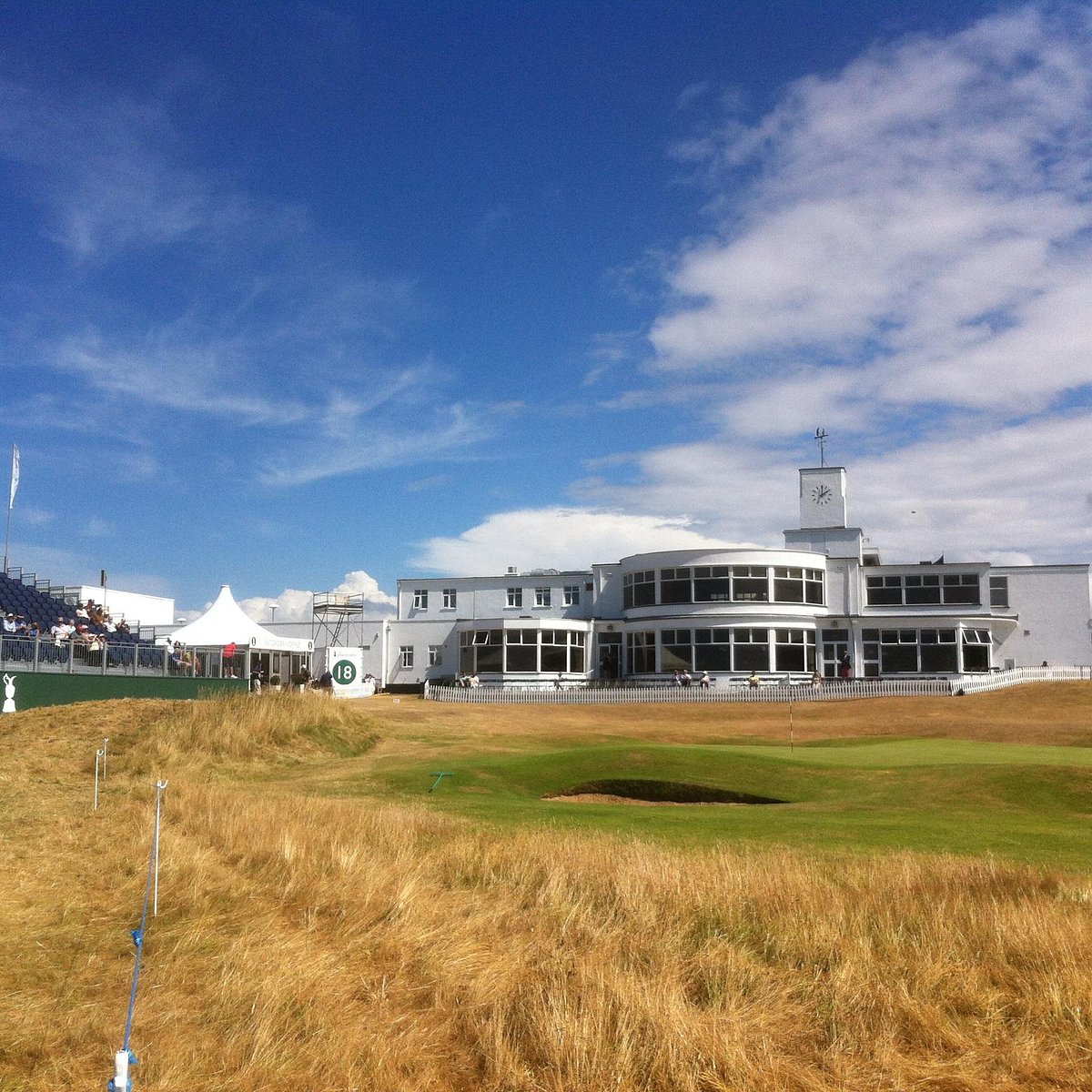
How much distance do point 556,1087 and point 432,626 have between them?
50518 millimetres

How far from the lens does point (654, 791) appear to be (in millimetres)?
20609

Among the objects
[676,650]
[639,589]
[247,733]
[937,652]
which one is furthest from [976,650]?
[247,733]

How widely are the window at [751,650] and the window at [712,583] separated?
6.77ft

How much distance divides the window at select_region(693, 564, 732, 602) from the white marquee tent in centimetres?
1969

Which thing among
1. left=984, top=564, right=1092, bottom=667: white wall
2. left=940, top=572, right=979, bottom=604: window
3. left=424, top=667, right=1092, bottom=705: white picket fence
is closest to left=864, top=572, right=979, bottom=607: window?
left=940, top=572, right=979, bottom=604: window

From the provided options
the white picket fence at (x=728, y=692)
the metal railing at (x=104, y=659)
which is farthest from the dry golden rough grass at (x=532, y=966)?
the white picket fence at (x=728, y=692)

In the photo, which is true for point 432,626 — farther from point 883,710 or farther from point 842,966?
point 842,966

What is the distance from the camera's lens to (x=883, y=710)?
127 feet

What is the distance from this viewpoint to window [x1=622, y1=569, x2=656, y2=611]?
5228 centimetres

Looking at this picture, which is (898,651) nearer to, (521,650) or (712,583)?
(712,583)

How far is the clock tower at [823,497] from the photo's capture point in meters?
58.1

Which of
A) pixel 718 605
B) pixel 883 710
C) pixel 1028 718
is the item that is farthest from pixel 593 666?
pixel 1028 718

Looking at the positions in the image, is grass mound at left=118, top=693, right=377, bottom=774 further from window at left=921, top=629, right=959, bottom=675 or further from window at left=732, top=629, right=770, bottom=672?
window at left=921, top=629, right=959, bottom=675

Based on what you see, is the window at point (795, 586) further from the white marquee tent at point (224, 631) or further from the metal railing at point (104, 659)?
the metal railing at point (104, 659)
